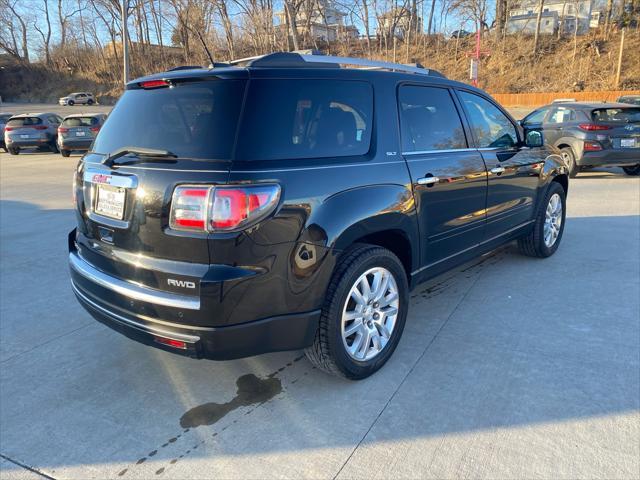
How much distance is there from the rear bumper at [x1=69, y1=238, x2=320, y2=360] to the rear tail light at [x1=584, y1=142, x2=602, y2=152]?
32.1ft

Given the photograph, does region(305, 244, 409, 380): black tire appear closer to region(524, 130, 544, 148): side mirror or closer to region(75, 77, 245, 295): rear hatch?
region(75, 77, 245, 295): rear hatch

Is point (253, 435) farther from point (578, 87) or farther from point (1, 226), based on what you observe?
point (578, 87)

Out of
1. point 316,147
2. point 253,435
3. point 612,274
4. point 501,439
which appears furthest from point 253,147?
point 612,274

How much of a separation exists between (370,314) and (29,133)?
20.1m

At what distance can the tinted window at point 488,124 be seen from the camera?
4.11m

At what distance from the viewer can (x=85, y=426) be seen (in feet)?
8.69

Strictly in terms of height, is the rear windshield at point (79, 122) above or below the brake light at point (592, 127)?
above

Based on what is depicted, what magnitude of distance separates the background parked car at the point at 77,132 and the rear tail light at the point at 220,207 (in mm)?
16469

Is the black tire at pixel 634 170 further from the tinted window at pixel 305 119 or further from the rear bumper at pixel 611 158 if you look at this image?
the tinted window at pixel 305 119

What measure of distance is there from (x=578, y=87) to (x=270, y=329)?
39.0 metres

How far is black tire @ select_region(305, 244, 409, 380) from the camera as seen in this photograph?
276 cm

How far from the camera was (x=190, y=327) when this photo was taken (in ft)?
8.00

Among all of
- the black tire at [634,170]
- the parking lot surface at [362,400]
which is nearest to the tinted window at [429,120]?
the parking lot surface at [362,400]

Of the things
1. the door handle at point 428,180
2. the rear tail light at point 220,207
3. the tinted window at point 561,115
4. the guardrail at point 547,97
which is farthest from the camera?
the guardrail at point 547,97
